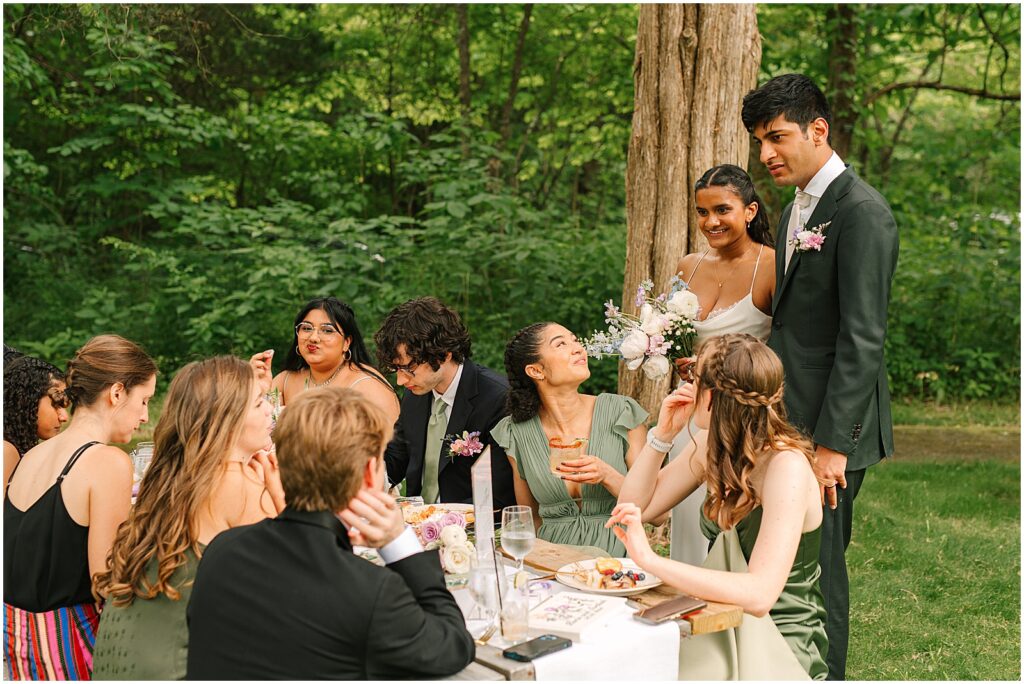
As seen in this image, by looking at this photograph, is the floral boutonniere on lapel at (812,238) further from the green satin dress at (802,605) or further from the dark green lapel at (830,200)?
the green satin dress at (802,605)

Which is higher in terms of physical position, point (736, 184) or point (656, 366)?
point (736, 184)

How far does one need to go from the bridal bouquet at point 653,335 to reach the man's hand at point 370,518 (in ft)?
5.71

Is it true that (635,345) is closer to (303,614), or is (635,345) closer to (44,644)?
(303,614)

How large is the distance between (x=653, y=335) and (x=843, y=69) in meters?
7.31

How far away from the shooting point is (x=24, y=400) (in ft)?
12.0

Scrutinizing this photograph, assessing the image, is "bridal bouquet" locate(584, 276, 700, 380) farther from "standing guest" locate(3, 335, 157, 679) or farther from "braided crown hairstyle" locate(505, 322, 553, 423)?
"standing guest" locate(3, 335, 157, 679)

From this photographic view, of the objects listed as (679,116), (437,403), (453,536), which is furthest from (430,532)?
(679,116)

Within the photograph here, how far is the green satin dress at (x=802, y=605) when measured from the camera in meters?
2.70

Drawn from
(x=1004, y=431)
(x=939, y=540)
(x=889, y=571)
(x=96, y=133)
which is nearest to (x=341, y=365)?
(x=889, y=571)

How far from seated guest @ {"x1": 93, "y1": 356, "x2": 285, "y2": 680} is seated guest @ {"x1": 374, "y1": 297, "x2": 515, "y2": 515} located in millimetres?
1495

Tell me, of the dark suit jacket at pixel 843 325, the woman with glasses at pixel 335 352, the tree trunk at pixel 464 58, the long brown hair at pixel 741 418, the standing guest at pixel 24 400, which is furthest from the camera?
the tree trunk at pixel 464 58

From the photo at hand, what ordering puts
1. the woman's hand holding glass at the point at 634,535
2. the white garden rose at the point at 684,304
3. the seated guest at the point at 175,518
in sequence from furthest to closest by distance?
the white garden rose at the point at 684,304
the seated guest at the point at 175,518
the woman's hand holding glass at the point at 634,535

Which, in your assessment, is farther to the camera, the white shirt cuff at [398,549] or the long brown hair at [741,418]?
the long brown hair at [741,418]

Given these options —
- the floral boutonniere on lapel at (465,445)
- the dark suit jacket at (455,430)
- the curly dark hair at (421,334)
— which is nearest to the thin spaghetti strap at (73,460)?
the floral boutonniere on lapel at (465,445)
